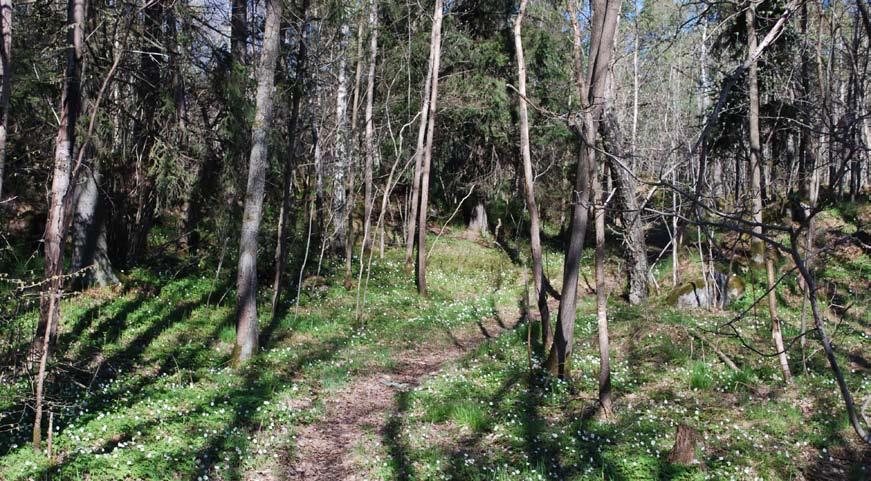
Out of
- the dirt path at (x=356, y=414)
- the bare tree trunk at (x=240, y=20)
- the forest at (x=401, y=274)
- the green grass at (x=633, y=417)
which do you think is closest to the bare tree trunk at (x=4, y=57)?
the forest at (x=401, y=274)

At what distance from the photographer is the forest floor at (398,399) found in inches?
251

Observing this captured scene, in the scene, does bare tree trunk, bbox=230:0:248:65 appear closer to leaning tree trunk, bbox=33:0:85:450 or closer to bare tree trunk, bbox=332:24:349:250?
leaning tree trunk, bbox=33:0:85:450

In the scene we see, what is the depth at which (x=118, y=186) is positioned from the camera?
1355 centimetres

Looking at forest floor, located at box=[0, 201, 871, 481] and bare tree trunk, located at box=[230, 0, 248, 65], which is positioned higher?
bare tree trunk, located at box=[230, 0, 248, 65]

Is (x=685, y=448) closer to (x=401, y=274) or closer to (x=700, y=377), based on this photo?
(x=700, y=377)

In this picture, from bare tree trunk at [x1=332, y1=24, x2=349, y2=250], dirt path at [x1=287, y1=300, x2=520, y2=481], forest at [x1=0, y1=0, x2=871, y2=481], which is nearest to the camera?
forest at [x1=0, y1=0, x2=871, y2=481]

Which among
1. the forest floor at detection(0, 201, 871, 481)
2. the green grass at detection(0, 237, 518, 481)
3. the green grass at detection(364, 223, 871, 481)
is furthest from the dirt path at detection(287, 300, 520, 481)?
the green grass at detection(364, 223, 871, 481)

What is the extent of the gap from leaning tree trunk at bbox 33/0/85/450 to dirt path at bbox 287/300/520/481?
2781mm

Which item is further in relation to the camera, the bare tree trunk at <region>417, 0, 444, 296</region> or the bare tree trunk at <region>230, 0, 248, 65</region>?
the bare tree trunk at <region>417, 0, 444, 296</region>

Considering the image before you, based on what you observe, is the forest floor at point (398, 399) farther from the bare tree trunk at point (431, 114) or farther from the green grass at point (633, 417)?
the bare tree trunk at point (431, 114)

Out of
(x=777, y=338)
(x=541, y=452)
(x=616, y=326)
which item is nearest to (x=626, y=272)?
(x=616, y=326)

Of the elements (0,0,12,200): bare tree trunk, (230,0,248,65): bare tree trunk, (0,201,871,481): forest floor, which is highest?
(230,0,248,65): bare tree trunk

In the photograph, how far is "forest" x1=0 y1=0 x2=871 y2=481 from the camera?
631 centimetres

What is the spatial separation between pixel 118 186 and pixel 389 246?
9.86 metres
